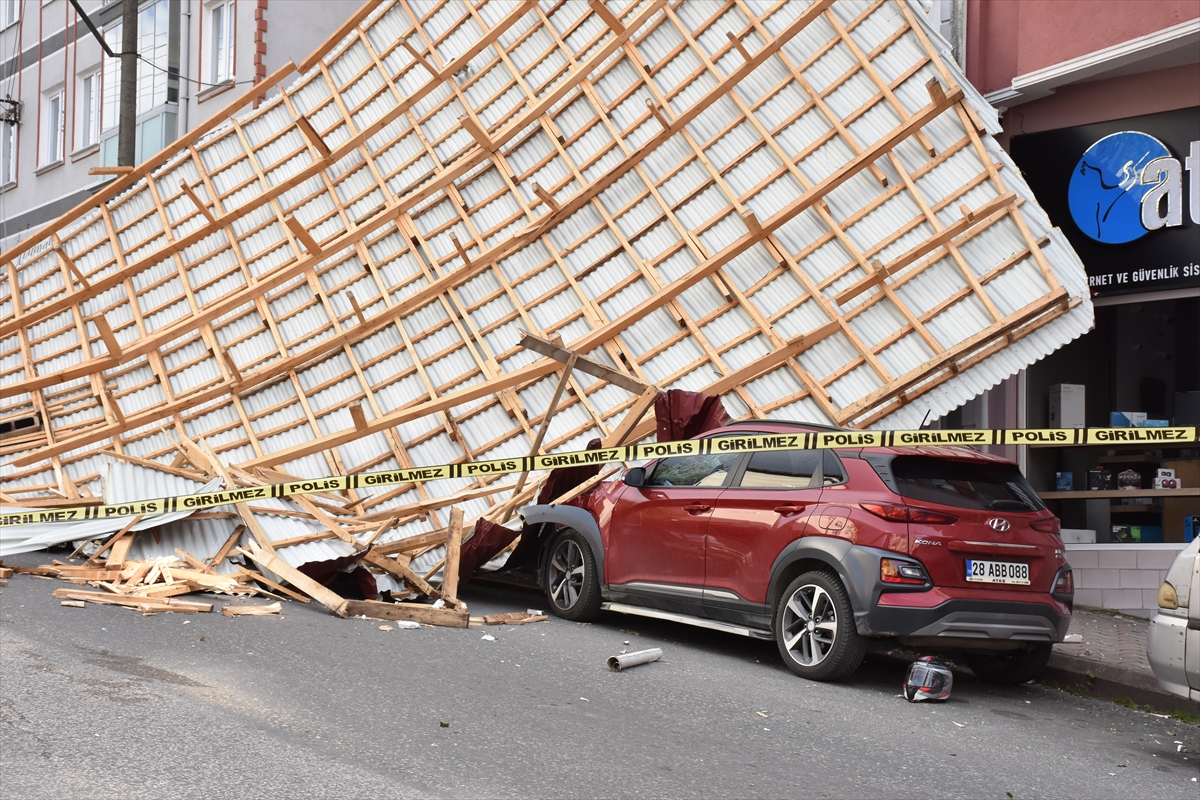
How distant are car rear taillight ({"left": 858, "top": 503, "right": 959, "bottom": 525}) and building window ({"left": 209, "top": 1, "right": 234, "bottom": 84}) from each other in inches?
754

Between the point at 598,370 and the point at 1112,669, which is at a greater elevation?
the point at 598,370

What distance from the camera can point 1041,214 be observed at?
10.9 meters

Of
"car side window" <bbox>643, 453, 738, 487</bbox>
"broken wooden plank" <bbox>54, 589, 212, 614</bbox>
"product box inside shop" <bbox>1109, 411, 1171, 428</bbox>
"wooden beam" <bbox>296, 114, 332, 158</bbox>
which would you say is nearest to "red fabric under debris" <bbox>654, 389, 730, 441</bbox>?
"car side window" <bbox>643, 453, 738, 487</bbox>

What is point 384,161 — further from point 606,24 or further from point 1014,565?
point 1014,565

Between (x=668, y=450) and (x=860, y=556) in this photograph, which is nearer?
(x=860, y=556)

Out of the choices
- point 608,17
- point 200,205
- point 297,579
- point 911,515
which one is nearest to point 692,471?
point 911,515

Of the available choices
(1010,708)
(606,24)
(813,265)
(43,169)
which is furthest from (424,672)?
(43,169)

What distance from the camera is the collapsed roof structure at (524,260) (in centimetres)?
1119

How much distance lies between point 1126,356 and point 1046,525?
501cm

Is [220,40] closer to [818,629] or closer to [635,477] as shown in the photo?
[635,477]

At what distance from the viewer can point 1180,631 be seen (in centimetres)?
603

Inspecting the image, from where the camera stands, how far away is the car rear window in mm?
7492

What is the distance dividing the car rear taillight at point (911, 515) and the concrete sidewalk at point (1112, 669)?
156 centimetres

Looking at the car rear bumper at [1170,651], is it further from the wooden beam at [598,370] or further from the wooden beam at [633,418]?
the wooden beam at [598,370]
